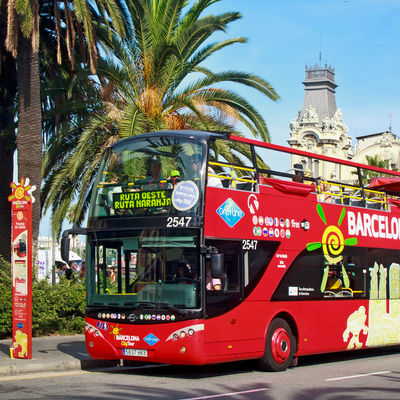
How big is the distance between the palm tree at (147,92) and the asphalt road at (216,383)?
25.6ft

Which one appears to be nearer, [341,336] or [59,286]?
[341,336]

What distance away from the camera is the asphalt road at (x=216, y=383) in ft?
33.8

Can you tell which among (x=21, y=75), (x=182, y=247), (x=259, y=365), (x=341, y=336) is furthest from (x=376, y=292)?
(x=21, y=75)

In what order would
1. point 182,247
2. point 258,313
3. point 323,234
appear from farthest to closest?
1. point 323,234
2. point 258,313
3. point 182,247

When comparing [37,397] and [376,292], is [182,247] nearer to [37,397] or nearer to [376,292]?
[37,397]

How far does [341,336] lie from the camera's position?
15.0 m

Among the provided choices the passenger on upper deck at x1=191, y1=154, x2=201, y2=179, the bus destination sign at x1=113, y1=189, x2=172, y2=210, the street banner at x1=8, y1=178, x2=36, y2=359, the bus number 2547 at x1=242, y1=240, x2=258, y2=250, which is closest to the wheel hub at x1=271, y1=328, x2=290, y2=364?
the bus number 2547 at x1=242, y1=240, x2=258, y2=250

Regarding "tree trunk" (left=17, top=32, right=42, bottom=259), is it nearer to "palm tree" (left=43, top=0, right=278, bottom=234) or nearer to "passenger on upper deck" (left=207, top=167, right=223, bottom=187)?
"palm tree" (left=43, top=0, right=278, bottom=234)

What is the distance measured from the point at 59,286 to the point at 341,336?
24.5 feet

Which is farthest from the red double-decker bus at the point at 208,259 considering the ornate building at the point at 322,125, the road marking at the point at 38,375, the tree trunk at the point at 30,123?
the ornate building at the point at 322,125

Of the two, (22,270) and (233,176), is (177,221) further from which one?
(22,270)

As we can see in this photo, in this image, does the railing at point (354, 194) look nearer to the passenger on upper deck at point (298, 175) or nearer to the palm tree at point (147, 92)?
the passenger on upper deck at point (298, 175)

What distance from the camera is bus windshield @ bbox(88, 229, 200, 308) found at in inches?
469

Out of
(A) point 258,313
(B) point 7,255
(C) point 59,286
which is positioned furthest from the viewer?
(B) point 7,255
